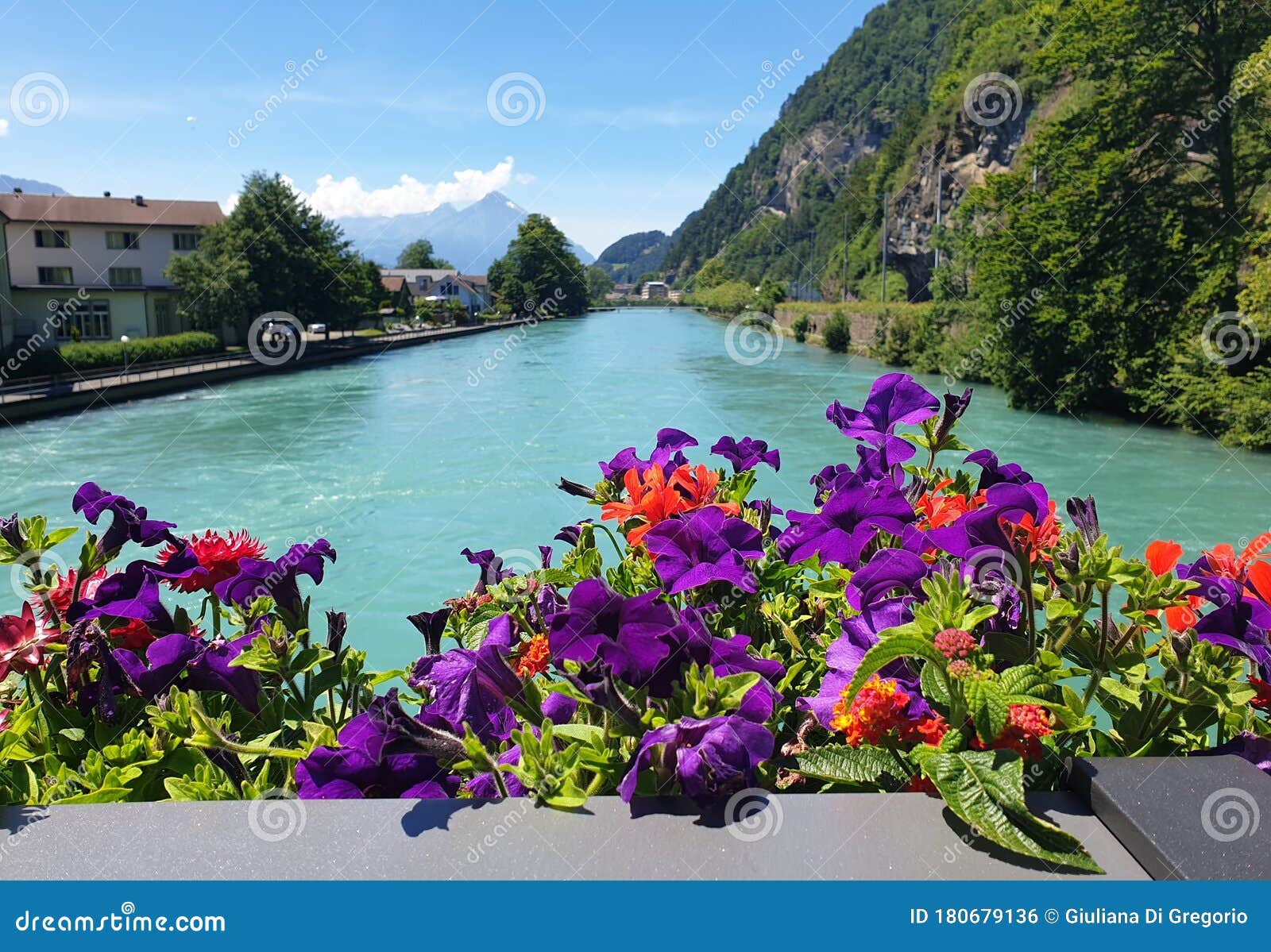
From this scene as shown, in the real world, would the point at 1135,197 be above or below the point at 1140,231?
above

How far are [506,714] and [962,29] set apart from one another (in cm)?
8414

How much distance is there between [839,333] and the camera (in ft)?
152

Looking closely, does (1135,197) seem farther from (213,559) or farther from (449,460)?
(213,559)

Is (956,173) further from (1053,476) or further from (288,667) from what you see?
(288,667)

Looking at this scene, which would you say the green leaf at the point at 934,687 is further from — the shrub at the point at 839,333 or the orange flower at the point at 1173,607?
the shrub at the point at 839,333

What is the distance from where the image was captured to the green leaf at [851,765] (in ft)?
3.80

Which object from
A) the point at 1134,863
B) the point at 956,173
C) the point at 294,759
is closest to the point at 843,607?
the point at 1134,863

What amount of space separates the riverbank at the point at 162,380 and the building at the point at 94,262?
7.67m

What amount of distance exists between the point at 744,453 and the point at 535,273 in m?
100

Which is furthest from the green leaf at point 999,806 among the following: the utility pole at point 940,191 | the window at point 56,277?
the utility pole at point 940,191

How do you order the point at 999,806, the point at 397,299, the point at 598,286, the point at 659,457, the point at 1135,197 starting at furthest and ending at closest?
the point at 598,286
the point at 397,299
the point at 1135,197
the point at 659,457
the point at 999,806

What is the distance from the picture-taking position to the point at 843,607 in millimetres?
1568

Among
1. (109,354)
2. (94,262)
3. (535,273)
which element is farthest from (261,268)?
(535,273)

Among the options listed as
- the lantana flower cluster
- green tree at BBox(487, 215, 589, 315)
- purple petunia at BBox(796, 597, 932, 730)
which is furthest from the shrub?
green tree at BBox(487, 215, 589, 315)
